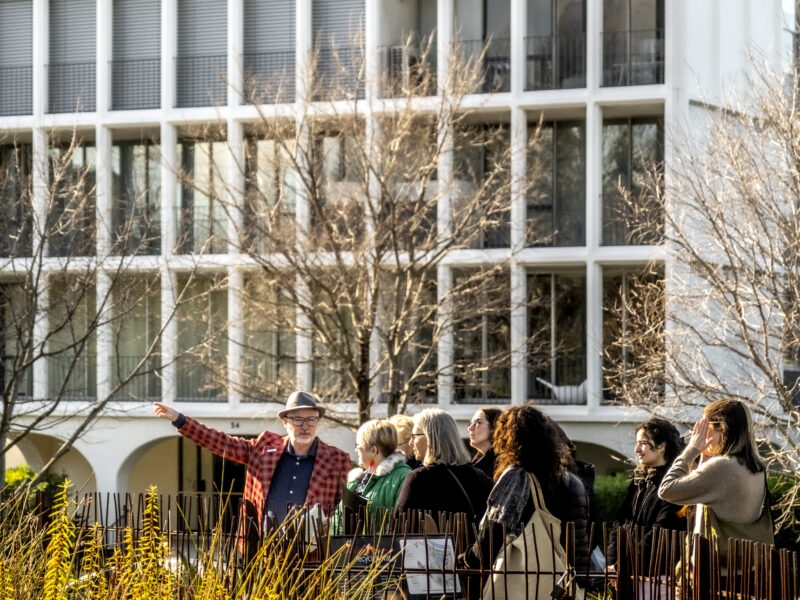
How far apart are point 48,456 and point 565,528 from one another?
27.7 m

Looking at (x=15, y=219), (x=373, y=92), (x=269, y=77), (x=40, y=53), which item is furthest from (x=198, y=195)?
(x=15, y=219)

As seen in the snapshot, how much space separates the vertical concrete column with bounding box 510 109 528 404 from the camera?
27266 millimetres

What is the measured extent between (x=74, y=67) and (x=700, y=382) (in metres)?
18.1

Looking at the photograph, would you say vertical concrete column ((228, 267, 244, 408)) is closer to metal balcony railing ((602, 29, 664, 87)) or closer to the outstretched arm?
metal balcony railing ((602, 29, 664, 87))

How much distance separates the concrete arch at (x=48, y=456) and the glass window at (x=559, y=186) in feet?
36.7

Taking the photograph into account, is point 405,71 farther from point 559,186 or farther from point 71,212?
point 71,212

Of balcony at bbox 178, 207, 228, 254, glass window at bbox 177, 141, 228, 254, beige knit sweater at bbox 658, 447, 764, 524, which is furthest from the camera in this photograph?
glass window at bbox 177, 141, 228, 254

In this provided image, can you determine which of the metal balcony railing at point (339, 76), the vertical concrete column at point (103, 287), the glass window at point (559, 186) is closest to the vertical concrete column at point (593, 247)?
the glass window at point (559, 186)

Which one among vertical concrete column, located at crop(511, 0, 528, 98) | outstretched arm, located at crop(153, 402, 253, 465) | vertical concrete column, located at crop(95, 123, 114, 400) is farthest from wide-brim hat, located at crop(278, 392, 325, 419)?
vertical concrete column, located at crop(95, 123, 114, 400)

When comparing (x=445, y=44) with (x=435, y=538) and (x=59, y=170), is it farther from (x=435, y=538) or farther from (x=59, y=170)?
(x=435, y=538)

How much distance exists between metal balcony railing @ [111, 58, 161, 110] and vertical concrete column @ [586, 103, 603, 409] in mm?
9485

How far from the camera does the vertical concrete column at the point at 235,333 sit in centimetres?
2716

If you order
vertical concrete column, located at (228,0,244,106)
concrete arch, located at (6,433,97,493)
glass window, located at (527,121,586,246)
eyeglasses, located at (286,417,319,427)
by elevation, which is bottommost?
concrete arch, located at (6,433,97,493)

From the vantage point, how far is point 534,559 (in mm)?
7680
